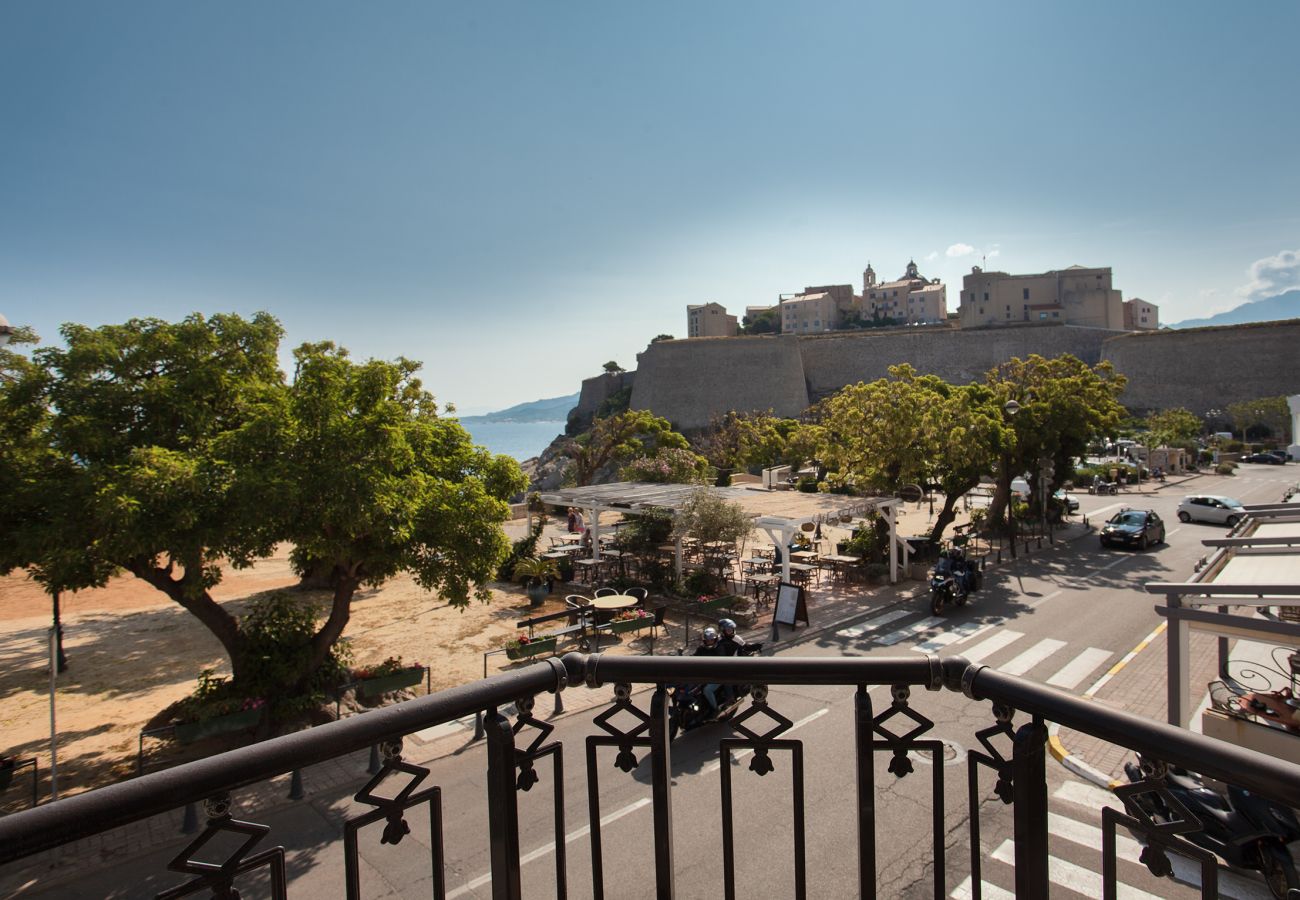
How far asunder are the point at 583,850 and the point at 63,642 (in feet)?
50.3

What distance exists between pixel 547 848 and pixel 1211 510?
32095 millimetres

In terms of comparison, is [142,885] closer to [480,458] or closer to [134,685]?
[480,458]

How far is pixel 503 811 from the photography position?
2.07m

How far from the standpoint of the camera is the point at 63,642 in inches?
648

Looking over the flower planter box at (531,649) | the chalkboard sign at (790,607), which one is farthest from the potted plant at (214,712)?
the chalkboard sign at (790,607)

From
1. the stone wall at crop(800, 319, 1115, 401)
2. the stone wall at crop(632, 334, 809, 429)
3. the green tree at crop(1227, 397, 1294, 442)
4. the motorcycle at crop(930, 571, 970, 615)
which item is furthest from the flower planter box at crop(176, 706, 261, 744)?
the stone wall at crop(800, 319, 1115, 401)

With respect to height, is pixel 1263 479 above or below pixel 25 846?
below

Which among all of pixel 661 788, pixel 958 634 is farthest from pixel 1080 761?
pixel 661 788

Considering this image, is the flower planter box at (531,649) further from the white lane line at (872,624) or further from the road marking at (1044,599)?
the road marking at (1044,599)

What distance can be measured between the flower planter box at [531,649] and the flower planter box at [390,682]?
153cm

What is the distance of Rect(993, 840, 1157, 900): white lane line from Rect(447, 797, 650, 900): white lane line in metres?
3.91

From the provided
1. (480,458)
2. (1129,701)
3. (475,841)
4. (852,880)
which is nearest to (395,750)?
(852,880)

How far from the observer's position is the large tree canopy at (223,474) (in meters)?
8.67

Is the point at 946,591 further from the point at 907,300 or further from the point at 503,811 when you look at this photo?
the point at 907,300
